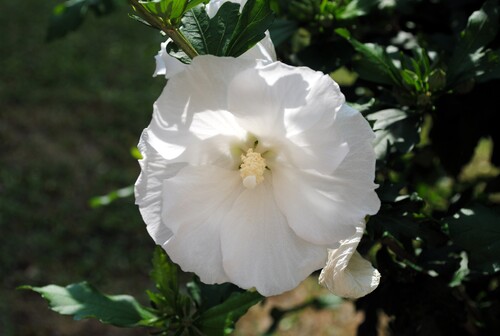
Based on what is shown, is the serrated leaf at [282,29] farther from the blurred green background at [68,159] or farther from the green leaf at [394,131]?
the blurred green background at [68,159]

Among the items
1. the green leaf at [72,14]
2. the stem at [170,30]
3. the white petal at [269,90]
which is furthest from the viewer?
the green leaf at [72,14]

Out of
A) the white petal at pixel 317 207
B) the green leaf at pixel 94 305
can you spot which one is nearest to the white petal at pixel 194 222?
the white petal at pixel 317 207

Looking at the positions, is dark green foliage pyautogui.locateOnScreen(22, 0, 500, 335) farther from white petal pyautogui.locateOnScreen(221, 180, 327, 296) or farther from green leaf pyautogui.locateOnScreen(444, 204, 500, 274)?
white petal pyautogui.locateOnScreen(221, 180, 327, 296)

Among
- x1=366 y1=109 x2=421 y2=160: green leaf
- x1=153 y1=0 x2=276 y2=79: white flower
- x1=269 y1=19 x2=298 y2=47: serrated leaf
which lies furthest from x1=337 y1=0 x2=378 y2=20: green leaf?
x1=153 y1=0 x2=276 y2=79: white flower

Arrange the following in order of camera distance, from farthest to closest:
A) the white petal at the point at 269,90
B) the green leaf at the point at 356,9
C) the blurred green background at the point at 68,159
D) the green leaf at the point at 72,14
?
the blurred green background at the point at 68,159, the green leaf at the point at 72,14, the green leaf at the point at 356,9, the white petal at the point at 269,90

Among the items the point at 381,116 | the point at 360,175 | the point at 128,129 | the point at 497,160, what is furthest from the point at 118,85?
the point at 360,175

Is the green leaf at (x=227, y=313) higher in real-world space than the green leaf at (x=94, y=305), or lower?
higher
